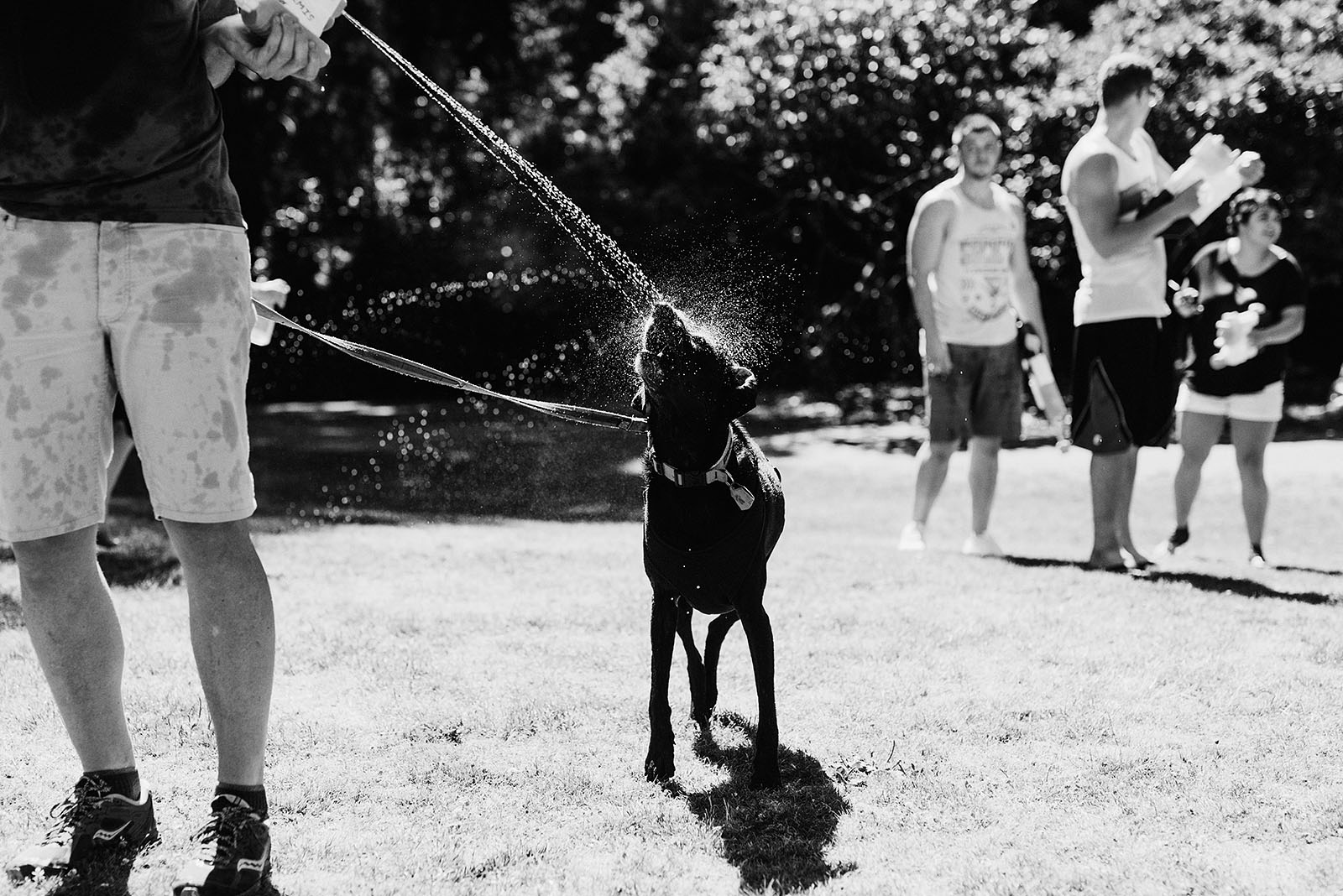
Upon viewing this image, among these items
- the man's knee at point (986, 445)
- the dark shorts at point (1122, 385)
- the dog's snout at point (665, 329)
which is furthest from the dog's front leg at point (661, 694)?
the man's knee at point (986, 445)

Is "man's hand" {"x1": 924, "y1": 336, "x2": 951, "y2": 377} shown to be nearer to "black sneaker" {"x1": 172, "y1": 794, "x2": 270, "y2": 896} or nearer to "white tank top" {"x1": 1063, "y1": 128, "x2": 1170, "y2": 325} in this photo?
"white tank top" {"x1": 1063, "y1": 128, "x2": 1170, "y2": 325}

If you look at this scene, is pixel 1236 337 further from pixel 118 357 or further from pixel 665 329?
pixel 118 357

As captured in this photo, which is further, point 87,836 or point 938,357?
point 938,357

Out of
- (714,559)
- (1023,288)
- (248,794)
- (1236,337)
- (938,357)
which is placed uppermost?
(1023,288)

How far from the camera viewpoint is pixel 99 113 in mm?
2668

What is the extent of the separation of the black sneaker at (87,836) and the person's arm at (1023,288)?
18.8 feet

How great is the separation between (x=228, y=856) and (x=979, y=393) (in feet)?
18.0

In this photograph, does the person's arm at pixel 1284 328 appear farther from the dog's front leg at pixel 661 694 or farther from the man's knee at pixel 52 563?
the man's knee at pixel 52 563

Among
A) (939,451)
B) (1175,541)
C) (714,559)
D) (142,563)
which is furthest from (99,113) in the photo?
(1175,541)

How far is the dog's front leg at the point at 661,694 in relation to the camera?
3535 mm

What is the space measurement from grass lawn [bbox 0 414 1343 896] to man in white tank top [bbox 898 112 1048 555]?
64 centimetres

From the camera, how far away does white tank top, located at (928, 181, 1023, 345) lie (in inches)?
283

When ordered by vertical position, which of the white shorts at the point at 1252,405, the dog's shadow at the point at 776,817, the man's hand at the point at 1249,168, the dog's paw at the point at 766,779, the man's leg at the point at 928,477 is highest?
the man's hand at the point at 1249,168

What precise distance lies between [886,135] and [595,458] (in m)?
6.82
